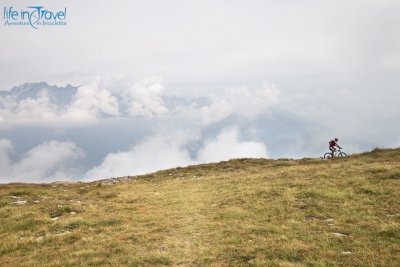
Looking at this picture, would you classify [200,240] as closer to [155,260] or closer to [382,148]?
[155,260]

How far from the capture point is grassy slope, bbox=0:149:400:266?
35.9 ft

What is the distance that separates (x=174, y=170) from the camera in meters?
44.6

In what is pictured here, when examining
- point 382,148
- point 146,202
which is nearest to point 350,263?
point 146,202

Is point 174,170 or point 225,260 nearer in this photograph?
point 225,260

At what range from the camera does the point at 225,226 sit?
1502 cm

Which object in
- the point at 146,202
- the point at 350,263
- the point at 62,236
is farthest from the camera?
the point at 146,202

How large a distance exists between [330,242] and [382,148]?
107ft

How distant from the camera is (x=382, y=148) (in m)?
36.5

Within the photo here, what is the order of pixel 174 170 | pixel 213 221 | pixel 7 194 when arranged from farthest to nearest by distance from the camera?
pixel 174 170, pixel 7 194, pixel 213 221

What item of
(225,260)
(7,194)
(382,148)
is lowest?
(225,260)

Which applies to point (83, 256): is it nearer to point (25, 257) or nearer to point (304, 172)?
point (25, 257)

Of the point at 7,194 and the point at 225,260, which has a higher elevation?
the point at 7,194

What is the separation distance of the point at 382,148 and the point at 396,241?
31459 millimetres

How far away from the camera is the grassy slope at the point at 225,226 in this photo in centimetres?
1094
